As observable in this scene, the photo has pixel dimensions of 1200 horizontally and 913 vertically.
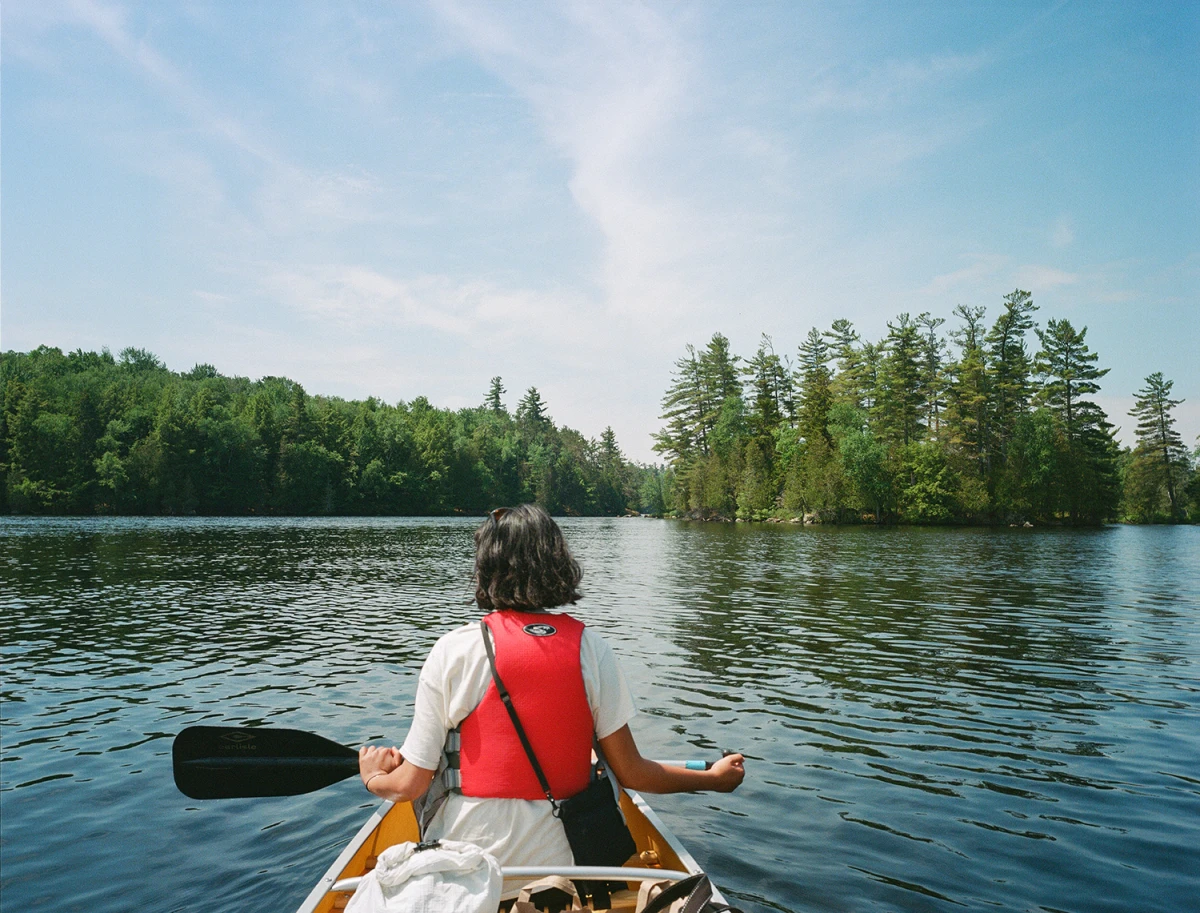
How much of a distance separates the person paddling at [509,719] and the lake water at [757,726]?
2.85 meters

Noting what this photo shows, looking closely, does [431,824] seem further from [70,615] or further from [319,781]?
[70,615]

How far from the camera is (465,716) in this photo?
2.89 metres

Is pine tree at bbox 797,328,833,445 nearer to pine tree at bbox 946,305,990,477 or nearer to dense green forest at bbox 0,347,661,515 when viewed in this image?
pine tree at bbox 946,305,990,477

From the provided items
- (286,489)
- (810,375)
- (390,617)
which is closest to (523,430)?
(286,489)

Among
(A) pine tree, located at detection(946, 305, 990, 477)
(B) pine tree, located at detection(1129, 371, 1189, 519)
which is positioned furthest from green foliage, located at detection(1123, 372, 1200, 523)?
(A) pine tree, located at detection(946, 305, 990, 477)

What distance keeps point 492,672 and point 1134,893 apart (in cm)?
494

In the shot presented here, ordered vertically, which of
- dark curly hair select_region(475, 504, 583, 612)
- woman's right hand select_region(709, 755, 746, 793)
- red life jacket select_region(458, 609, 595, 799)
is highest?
dark curly hair select_region(475, 504, 583, 612)

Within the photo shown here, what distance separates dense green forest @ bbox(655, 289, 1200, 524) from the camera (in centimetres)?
6625

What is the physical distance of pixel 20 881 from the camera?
5375 mm

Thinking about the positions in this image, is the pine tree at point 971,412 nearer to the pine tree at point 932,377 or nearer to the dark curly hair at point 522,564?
the pine tree at point 932,377

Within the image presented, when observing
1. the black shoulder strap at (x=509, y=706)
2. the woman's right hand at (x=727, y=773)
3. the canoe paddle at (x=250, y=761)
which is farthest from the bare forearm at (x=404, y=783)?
the woman's right hand at (x=727, y=773)

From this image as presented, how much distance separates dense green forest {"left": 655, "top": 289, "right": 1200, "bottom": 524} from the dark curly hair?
66206 mm

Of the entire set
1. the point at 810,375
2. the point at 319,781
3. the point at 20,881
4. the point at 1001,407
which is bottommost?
the point at 20,881

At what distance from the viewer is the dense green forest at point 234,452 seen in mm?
77188
